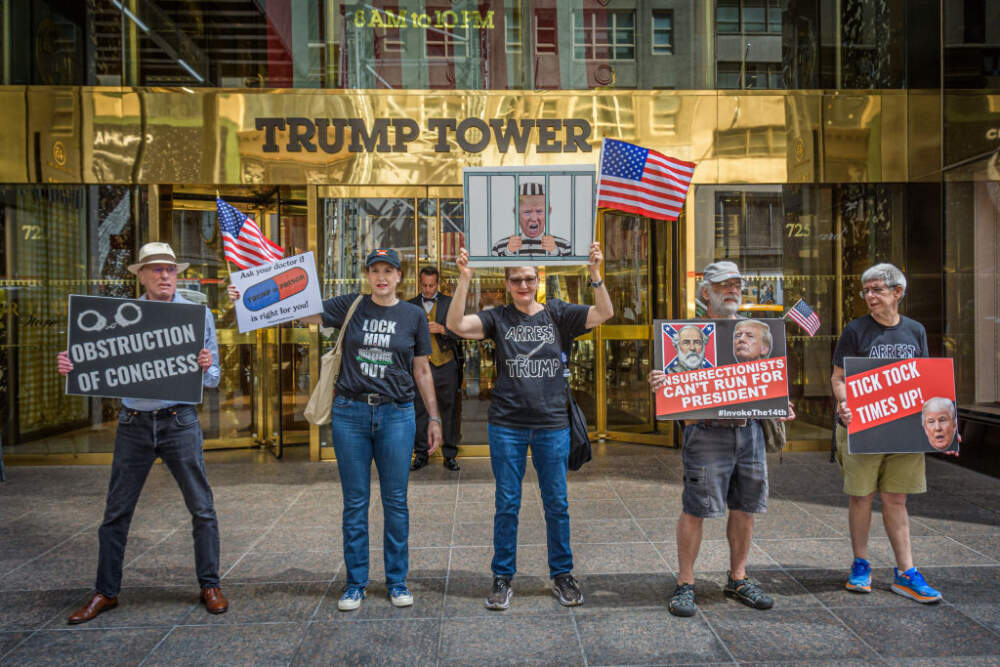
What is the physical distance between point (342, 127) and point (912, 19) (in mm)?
6851

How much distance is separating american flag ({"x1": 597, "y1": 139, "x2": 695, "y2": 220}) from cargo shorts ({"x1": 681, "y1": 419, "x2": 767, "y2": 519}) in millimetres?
1751

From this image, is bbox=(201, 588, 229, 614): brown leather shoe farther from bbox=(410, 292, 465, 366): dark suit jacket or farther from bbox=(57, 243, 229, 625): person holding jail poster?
bbox=(410, 292, 465, 366): dark suit jacket

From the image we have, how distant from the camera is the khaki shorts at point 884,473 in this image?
424 centimetres

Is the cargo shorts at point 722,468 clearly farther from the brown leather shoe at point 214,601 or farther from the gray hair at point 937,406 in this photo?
the brown leather shoe at point 214,601

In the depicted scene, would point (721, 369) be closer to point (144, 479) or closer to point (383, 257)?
point (383, 257)

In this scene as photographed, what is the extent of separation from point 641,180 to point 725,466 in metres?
2.15

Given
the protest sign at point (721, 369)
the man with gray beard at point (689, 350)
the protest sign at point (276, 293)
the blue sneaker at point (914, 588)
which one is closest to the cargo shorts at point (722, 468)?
the protest sign at point (721, 369)

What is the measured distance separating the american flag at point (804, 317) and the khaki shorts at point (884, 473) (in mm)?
4243

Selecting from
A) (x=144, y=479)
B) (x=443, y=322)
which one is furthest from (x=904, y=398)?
(x=443, y=322)

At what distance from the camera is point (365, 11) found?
8.43m

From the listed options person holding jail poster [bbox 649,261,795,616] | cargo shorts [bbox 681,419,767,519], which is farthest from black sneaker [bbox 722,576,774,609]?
cargo shorts [bbox 681,419,767,519]

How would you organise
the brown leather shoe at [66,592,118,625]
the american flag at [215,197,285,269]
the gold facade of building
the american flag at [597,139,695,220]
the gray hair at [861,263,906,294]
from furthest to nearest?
the gold facade of building
the american flag at [597,139,695,220]
the american flag at [215,197,285,269]
the gray hair at [861,263,906,294]
the brown leather shoe at [66,592,118,625]

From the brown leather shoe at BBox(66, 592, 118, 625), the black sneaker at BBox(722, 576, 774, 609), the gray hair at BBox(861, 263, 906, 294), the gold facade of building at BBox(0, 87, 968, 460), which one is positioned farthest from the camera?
the gold facade of building at BBox(0, 87, 968, 460)

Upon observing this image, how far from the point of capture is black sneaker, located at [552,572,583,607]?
412 cm
